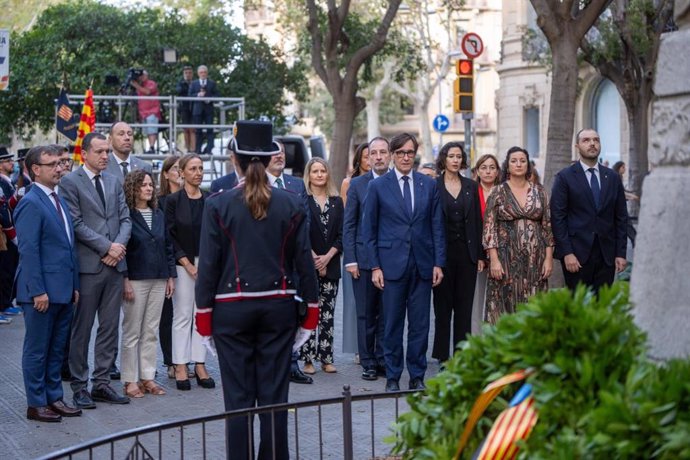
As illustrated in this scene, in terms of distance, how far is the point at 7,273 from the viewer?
54.5ft

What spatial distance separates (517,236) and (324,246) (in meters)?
1.95

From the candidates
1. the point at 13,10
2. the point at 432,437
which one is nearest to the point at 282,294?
the point at 432,437

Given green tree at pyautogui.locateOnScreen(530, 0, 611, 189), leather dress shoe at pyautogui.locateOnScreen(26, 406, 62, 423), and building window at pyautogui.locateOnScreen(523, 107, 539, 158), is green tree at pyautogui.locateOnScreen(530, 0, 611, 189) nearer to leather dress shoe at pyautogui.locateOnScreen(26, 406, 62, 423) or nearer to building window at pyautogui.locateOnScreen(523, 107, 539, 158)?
leather dress shoe at pyautogui.locateOnScreen(26, 406, 62, 423)

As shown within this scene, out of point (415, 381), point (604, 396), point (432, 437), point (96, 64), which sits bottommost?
point (415, 381)

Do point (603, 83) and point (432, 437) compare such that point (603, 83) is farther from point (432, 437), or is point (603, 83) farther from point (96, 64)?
point (432, 437)

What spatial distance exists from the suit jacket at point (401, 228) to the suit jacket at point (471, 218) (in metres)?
0.68

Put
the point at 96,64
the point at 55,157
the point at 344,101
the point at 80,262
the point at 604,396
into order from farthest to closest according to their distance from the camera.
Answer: the point at 96,64
the point at 344,101
the point at 80,262
the point at 55,157
the point at 604,396

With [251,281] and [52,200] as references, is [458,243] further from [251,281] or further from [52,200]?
[251,281]

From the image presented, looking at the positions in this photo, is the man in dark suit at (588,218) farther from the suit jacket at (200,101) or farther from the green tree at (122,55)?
the green tree at (122,55)

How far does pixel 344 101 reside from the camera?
2627 centimetres

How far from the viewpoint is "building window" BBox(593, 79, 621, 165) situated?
143ft

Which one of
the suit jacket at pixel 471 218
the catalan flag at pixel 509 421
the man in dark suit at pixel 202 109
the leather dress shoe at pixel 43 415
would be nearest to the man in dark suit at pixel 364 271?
the suit jacket at pixel 471 218

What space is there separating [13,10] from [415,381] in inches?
Result: 1355

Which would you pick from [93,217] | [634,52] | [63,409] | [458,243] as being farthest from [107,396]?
[634,52]
